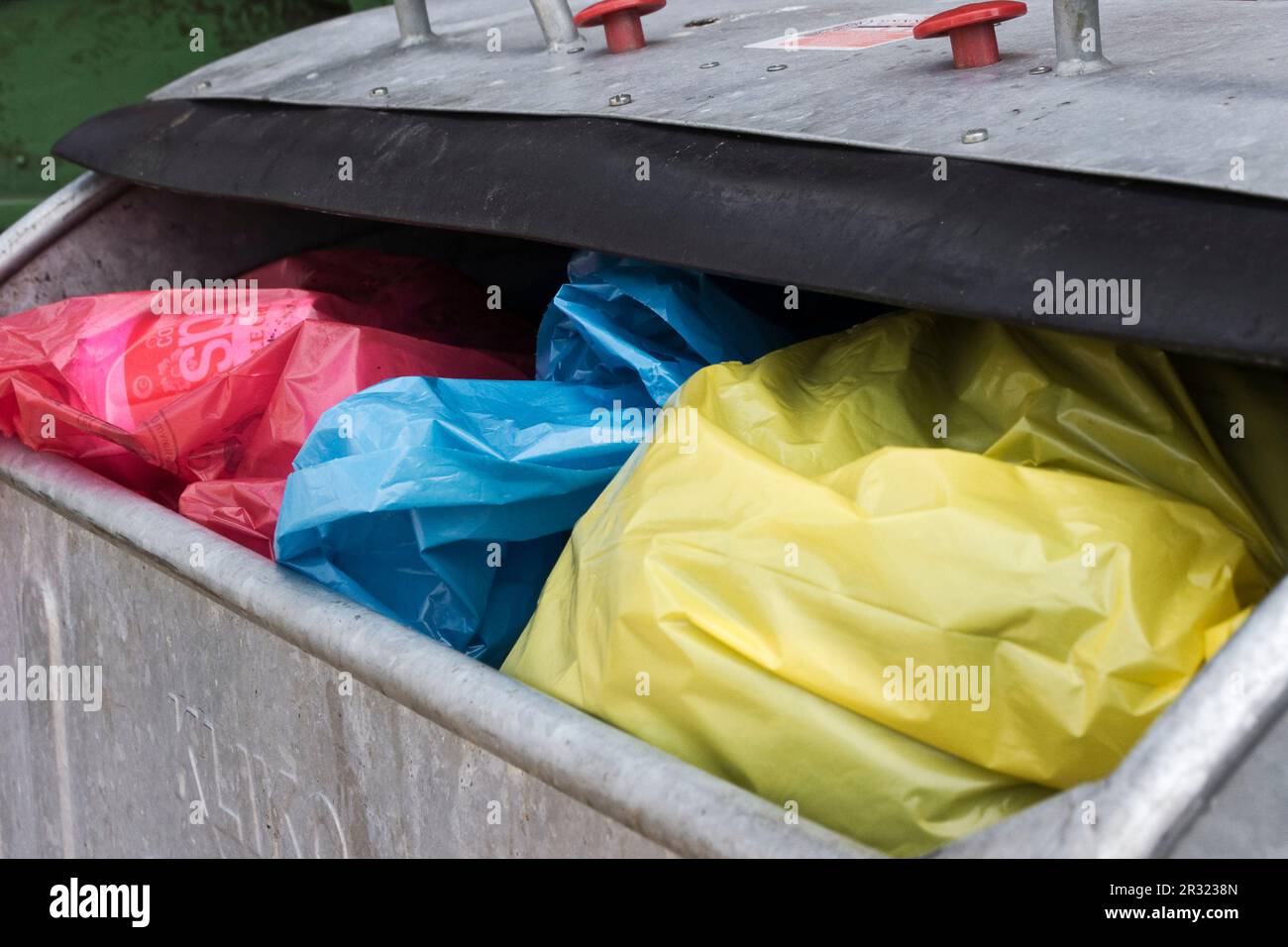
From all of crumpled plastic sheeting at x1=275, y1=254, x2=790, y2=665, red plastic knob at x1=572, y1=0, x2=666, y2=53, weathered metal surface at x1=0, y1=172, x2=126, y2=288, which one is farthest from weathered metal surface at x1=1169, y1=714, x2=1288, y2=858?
weathered metal surface at x1=0, y1=172, x2=126, y2=288

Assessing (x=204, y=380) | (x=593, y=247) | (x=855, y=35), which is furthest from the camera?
(x=204, y=380)

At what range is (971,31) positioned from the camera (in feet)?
4.08

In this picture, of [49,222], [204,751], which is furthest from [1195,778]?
[49,222]

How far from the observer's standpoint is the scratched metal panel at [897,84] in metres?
0.97

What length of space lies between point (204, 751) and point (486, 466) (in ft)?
1.47

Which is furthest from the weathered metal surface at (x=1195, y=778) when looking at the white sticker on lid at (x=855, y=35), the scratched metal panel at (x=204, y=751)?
the white sticker on lid at (x=855, y=35)

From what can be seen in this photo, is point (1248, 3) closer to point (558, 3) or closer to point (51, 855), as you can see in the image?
point (558, 3)

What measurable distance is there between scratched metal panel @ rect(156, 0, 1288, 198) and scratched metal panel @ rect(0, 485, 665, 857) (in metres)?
0.58

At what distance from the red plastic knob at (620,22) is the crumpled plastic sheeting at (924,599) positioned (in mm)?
652

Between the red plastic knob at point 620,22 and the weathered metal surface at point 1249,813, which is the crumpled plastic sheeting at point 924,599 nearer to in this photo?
the weathered metal surface at point 1249,813

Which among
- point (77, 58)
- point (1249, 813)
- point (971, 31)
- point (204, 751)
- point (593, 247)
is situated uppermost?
point (77, 58)

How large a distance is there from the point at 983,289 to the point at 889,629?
239 mm

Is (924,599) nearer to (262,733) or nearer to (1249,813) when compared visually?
(1249,813)

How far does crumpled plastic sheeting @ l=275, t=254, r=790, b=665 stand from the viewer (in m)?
1.20
